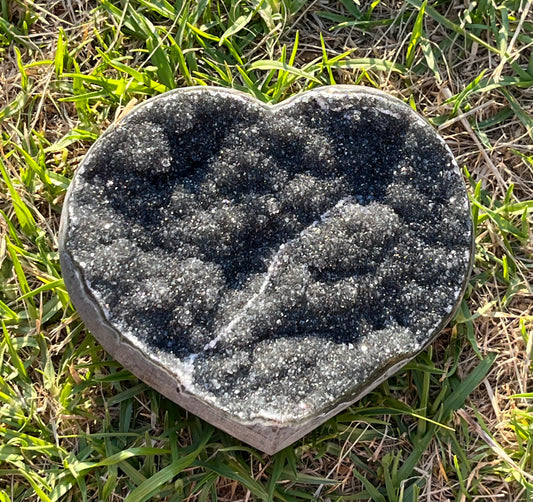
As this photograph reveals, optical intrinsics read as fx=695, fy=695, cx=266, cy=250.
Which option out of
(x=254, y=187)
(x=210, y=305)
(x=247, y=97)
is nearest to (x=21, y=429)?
(x=210, y=305)

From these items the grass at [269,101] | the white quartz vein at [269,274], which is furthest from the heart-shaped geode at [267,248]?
the grass at [269,101]

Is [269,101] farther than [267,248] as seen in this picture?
Yes

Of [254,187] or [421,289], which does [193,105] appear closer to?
[254,187]

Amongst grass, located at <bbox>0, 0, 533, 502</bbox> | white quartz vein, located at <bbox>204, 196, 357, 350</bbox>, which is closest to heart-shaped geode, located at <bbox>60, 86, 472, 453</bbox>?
white quartz vein, located at <bbox>204, 196, 357, 350</bbox>

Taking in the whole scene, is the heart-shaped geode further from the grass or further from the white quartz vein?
the grass

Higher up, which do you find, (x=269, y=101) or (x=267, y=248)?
(x=269, y=101)

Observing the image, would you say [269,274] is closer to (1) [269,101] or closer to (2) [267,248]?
(2) [267,248]

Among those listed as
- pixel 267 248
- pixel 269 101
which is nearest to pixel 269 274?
pixel 267 248
